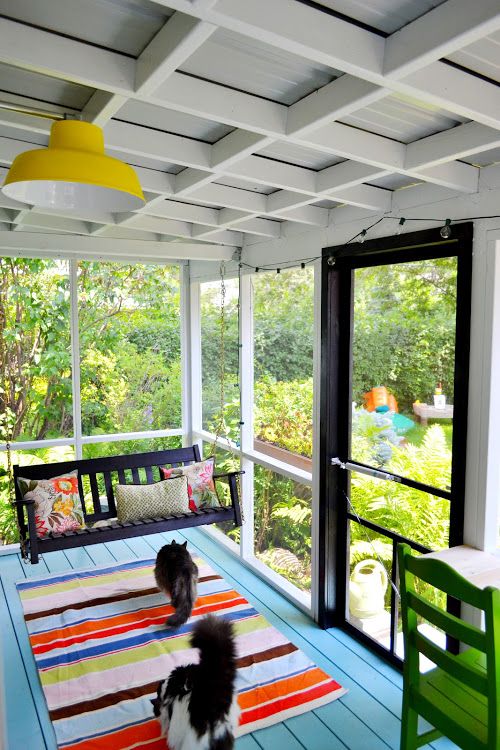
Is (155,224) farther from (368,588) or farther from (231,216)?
(368,588)

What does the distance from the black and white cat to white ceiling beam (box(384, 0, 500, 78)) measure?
207 centimetres

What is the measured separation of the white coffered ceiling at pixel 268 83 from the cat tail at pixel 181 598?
7.61 feet

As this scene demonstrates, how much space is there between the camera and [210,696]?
2.31m

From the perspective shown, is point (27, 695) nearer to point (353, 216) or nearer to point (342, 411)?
point (342, 411)

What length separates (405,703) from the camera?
242cm

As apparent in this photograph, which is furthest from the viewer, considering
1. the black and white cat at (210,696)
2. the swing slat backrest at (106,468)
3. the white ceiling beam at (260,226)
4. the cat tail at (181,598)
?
the swing slat backrest at (106,468)

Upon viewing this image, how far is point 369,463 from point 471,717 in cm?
152

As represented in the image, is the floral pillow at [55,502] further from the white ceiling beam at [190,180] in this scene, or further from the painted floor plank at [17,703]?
the white ceiling beam at [190,180]

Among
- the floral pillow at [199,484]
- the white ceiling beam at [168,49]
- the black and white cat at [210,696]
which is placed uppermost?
the white ceiling beam at [168,49]

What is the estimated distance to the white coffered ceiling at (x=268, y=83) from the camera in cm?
134

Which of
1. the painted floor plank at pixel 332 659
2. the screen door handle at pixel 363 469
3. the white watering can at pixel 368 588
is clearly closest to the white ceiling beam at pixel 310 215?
the screen door handle at pixel 363 469

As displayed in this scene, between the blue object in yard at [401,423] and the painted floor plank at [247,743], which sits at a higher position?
the blue object in yard at [401,423]

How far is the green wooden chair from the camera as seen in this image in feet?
6.40

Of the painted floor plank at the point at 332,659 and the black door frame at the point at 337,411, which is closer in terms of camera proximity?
the painted floor plank at the point at 332,659
